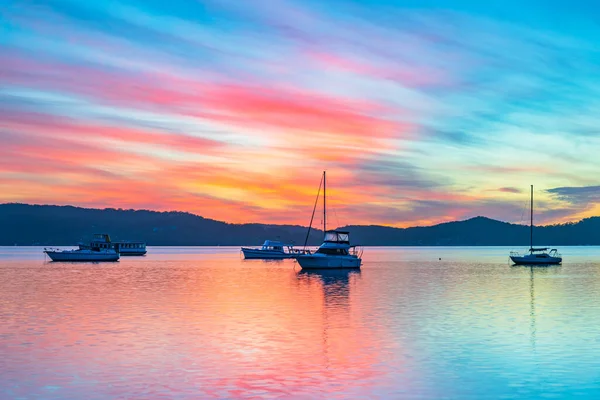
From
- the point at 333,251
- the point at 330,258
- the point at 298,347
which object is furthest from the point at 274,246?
the point at 298,347

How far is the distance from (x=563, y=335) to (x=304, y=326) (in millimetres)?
15454

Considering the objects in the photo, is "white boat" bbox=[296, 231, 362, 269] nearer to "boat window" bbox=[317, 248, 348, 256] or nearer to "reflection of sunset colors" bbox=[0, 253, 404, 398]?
"boat window" bbox=[317, 248, 348, 256]

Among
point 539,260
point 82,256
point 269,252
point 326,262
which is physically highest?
point 269,252

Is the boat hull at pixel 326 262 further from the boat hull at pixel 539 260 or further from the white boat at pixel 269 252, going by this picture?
the white boat at pixel 269 252

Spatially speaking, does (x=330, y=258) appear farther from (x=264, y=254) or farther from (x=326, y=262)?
(x=264, y=254)

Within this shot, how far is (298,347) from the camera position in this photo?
34906 mm

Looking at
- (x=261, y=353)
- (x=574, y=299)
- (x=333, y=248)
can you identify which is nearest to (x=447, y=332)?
(x=261, y=353)

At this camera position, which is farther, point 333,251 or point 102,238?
point 102,238

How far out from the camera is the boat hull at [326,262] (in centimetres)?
11194

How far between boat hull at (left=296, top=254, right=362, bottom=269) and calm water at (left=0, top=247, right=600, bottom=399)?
46201 mm

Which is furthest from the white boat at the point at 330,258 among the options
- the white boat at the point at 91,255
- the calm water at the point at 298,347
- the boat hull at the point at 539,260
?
the white boat at the point at 91,255

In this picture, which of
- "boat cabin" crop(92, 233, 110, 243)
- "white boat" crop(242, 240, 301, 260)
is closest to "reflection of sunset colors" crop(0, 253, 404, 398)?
"boat cabin" crop(92, 233, 110, 243)

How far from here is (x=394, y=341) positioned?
119 ft

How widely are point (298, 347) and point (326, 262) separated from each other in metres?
78.1
